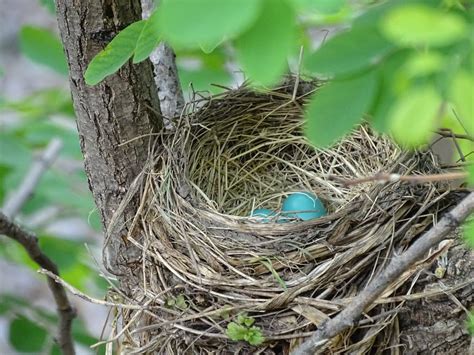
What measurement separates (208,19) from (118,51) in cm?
73

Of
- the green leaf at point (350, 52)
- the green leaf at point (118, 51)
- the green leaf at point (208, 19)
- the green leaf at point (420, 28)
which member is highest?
the green leaf at point (208, 19)

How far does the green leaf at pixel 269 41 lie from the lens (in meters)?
0.62

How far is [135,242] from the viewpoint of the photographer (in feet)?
5.07

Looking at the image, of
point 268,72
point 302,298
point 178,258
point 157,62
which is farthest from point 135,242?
point 268,72

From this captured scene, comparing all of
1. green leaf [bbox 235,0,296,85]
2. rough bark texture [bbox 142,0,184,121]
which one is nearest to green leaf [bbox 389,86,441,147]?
green leaf [bbox 235,0,296,85]

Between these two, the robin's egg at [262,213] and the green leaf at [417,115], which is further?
the robin's egg at [262,213]

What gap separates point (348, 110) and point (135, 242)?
32.2 inches

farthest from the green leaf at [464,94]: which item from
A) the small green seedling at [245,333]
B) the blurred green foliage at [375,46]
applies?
the small green seedling at [245,333]

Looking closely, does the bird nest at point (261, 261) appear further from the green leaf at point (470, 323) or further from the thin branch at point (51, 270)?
the thin branch at point (51, 270)

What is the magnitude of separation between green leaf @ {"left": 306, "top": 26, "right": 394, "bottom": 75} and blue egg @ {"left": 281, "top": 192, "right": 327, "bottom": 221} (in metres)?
0.94

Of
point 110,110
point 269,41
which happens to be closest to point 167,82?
point 110,110

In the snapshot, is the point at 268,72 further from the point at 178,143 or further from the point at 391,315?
the point at 178,143

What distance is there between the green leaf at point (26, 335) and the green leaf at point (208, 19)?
1790 mm

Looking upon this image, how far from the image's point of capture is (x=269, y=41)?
24.7 inches
